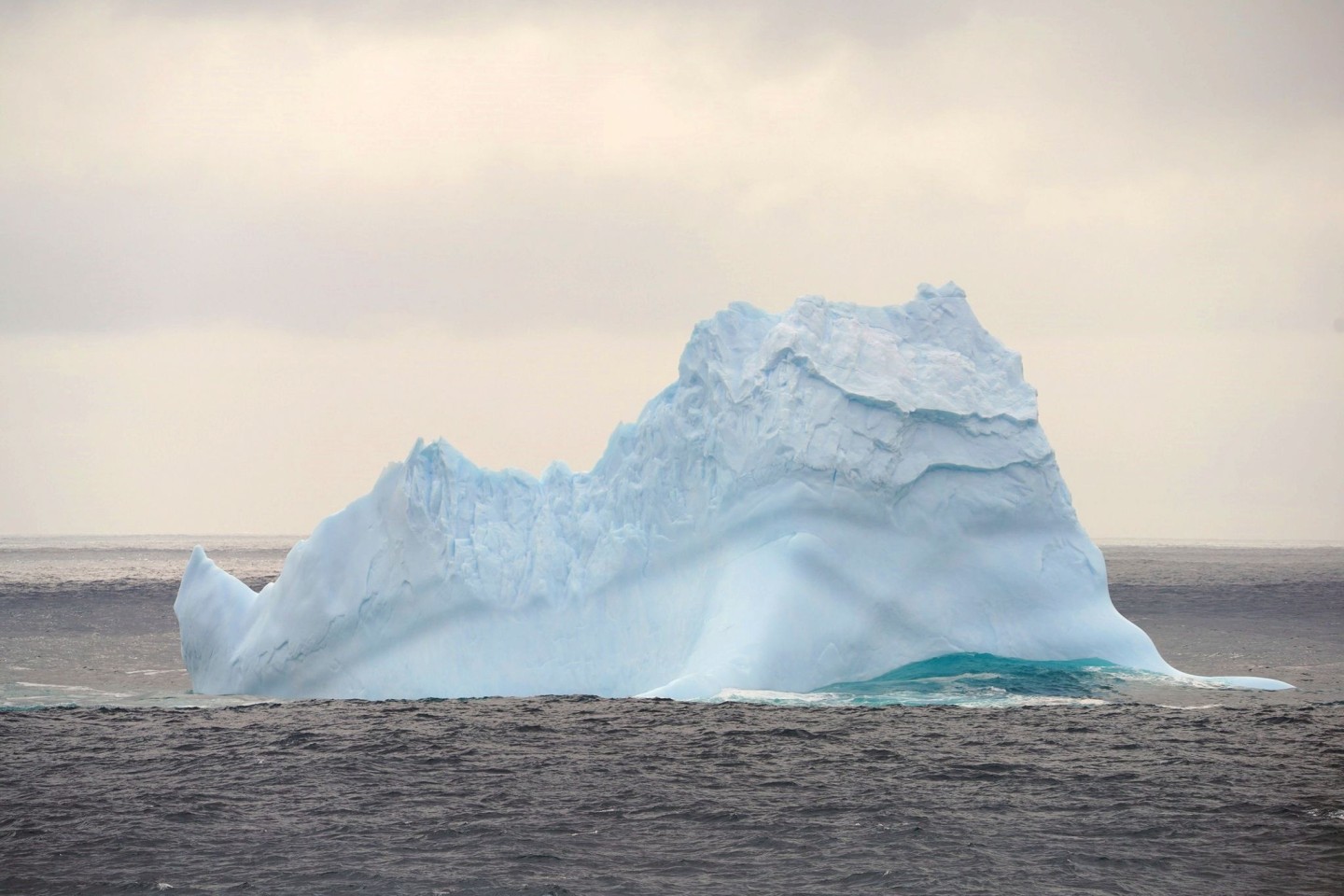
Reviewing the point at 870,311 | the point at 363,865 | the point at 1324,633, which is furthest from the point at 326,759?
Answer: the point at 1324,633

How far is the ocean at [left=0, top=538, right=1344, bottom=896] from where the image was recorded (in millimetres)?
12844

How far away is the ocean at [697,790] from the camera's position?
12.8 meters

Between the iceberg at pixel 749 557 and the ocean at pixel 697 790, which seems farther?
the iceberg at pixel 749 557

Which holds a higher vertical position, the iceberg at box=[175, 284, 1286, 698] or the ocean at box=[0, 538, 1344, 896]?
the iceberg at box=[175, 284, 1286, 698]

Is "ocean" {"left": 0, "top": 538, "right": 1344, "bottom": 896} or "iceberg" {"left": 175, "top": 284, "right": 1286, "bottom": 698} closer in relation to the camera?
"ocean" {"left": 0, "top": 538, "right": 1344, "bottom": 896}

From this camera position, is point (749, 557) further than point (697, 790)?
Yes

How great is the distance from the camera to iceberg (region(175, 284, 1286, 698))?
22.9m

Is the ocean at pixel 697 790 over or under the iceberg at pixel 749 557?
under

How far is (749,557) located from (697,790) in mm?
7091

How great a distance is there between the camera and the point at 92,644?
113ft

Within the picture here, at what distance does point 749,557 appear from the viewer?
22891mm

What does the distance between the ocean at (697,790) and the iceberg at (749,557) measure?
70 cm

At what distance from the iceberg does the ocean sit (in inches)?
27.7

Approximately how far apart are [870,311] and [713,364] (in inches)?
126
